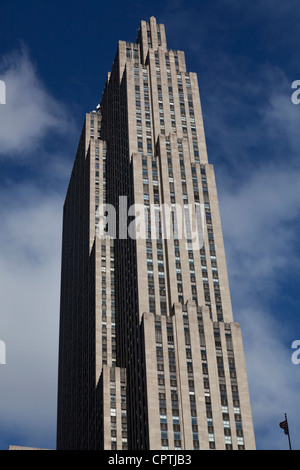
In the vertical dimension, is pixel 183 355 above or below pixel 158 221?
below

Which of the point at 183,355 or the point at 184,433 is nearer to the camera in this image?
the point at 184,433

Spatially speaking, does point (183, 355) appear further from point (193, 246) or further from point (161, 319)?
point (193, 246)

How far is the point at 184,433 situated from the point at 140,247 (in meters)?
48.2

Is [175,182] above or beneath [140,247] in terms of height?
above

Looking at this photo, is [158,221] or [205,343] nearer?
[205,343]

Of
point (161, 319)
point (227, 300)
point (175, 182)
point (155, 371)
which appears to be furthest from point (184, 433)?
point (175, 182)
